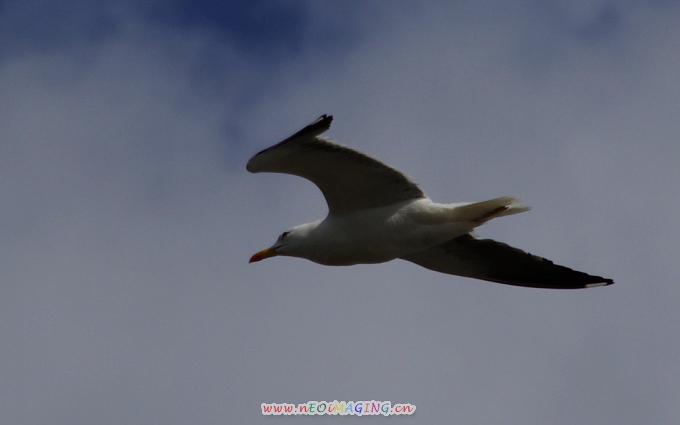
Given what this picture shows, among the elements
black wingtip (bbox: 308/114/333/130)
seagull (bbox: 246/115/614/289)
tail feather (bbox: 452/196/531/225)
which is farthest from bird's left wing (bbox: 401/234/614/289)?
black wingtip (bbox: 308/114/333/130)

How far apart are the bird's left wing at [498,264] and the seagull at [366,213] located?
0.07ft

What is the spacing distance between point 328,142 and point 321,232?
1794 millimetres

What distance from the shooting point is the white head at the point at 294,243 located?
620 inches

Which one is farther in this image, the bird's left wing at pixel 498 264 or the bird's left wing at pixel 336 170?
the bird's left wing at pixel 498 264

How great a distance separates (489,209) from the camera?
49.1 ft

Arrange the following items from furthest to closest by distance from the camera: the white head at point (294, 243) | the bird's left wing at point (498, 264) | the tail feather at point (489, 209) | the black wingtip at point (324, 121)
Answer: the bird's left wing at point (498, 264) → the white head at point (294, 243) → the tail feather at point (489, 209) → the black wingtip at point (324, 121)

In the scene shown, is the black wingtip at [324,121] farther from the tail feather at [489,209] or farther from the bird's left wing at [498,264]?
the bird's left wing at [498,264]

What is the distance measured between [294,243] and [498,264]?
283 cm

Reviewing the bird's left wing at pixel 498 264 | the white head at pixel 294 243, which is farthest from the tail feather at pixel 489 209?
the white head at pixel 294 243

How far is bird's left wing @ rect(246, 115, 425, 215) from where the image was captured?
14.2 m

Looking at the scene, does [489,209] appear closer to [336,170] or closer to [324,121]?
[336,170]

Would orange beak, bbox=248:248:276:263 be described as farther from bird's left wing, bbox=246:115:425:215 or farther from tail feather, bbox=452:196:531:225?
tail feather, bbox=452:196:531:225

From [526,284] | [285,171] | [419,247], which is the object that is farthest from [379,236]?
[526,284]

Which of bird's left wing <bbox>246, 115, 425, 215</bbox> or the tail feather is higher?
bird's left wing <bbox>246, 115, 425, 215</bbox>
